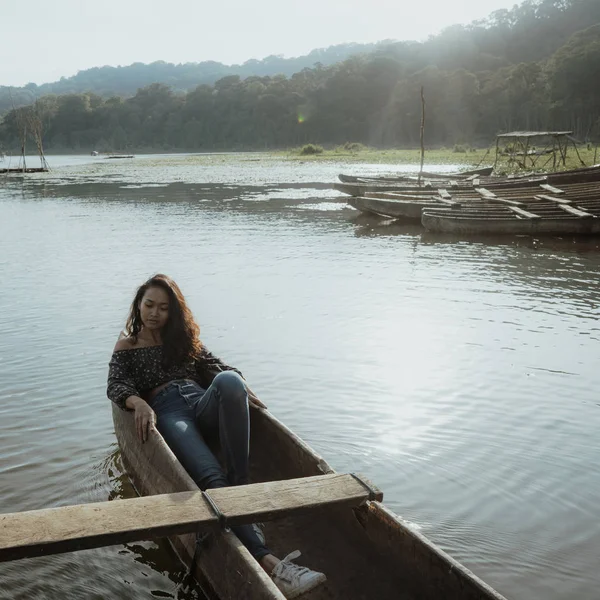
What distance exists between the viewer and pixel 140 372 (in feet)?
14.7

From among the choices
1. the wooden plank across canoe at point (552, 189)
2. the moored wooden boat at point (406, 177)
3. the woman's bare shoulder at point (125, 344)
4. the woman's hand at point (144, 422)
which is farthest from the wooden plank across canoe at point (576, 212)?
the woman's hand at point (144, 422)

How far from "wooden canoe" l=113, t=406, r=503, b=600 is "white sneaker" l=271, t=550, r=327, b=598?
0.12 m

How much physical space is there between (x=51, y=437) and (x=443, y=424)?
9.79ft

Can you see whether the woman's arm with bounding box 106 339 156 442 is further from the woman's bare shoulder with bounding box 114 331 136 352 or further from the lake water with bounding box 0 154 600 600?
the lake water with bounding box 0 154 600 600

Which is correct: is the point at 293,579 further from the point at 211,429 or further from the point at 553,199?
the point at 553,199

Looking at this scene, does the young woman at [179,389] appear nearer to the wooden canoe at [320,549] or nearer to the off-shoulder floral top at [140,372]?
the off-shoulder floral top at [140,372]

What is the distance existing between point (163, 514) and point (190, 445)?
2.64 ft

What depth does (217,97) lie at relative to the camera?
11788 centimetres

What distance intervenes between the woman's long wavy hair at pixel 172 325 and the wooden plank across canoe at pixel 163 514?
4.52ft

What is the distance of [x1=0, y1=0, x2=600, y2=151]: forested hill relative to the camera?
230ft

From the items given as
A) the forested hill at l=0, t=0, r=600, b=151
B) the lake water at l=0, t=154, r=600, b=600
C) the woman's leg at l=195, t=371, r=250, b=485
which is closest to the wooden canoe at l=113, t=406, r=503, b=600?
the woman's leg at l=195, t=371, r=250, b=485

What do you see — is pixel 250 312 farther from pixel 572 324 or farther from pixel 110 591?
pixel 110 591

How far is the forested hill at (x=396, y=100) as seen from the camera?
70.2m

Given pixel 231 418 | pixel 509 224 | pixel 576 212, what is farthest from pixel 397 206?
pixel 231 418
